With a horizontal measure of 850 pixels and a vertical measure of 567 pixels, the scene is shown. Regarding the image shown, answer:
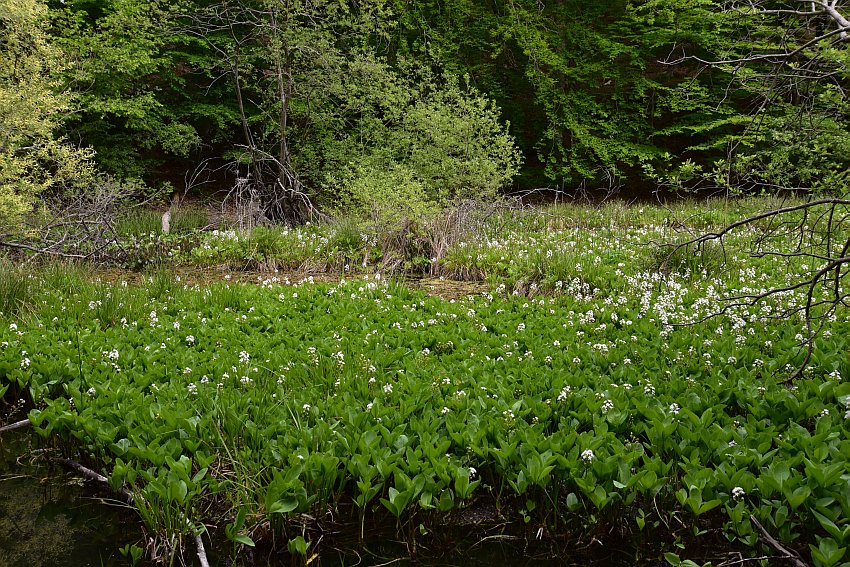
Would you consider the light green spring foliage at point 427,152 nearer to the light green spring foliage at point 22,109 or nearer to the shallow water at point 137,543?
the light green spring foliage at point 22,109

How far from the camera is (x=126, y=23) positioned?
38.6 ft

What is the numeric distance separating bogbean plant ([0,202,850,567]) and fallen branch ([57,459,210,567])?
0.06 metres

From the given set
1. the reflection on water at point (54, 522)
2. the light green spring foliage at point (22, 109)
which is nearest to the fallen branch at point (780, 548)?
the reflection on water at point (54, 522)

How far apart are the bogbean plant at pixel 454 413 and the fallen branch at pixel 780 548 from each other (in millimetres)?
79

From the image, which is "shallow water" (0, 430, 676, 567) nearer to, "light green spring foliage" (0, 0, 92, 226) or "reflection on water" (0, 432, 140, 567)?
"reflection on water" (0, 432, 140, 567)

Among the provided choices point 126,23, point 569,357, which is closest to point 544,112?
point 126,23

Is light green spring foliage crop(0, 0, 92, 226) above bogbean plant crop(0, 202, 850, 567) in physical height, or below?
above

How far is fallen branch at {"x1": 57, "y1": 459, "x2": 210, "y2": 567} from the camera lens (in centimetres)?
263

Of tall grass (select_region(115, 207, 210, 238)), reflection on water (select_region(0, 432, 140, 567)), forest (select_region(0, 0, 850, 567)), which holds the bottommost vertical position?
tall grass (select_region(115, 207, 210, 238))

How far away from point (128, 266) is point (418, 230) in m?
4.54

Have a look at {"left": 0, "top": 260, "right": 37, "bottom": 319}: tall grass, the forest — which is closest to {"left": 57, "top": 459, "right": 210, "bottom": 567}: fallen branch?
the forest

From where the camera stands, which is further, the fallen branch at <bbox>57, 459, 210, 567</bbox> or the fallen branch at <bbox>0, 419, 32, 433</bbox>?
the fallen branch at <bbox>0, 419, 32, 433</bbox>

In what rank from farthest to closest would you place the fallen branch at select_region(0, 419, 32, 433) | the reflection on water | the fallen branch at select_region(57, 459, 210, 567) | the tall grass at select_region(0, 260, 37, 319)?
1. the tall grass at select_region(0, 260, 37, 319)
2. the fallen branch at select_region(0, 419, 32, 433)
3. the reflection on water
4. the fallen branch at select_region(57, 459, 210, 567)

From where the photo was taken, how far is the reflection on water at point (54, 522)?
2746 millimetres
